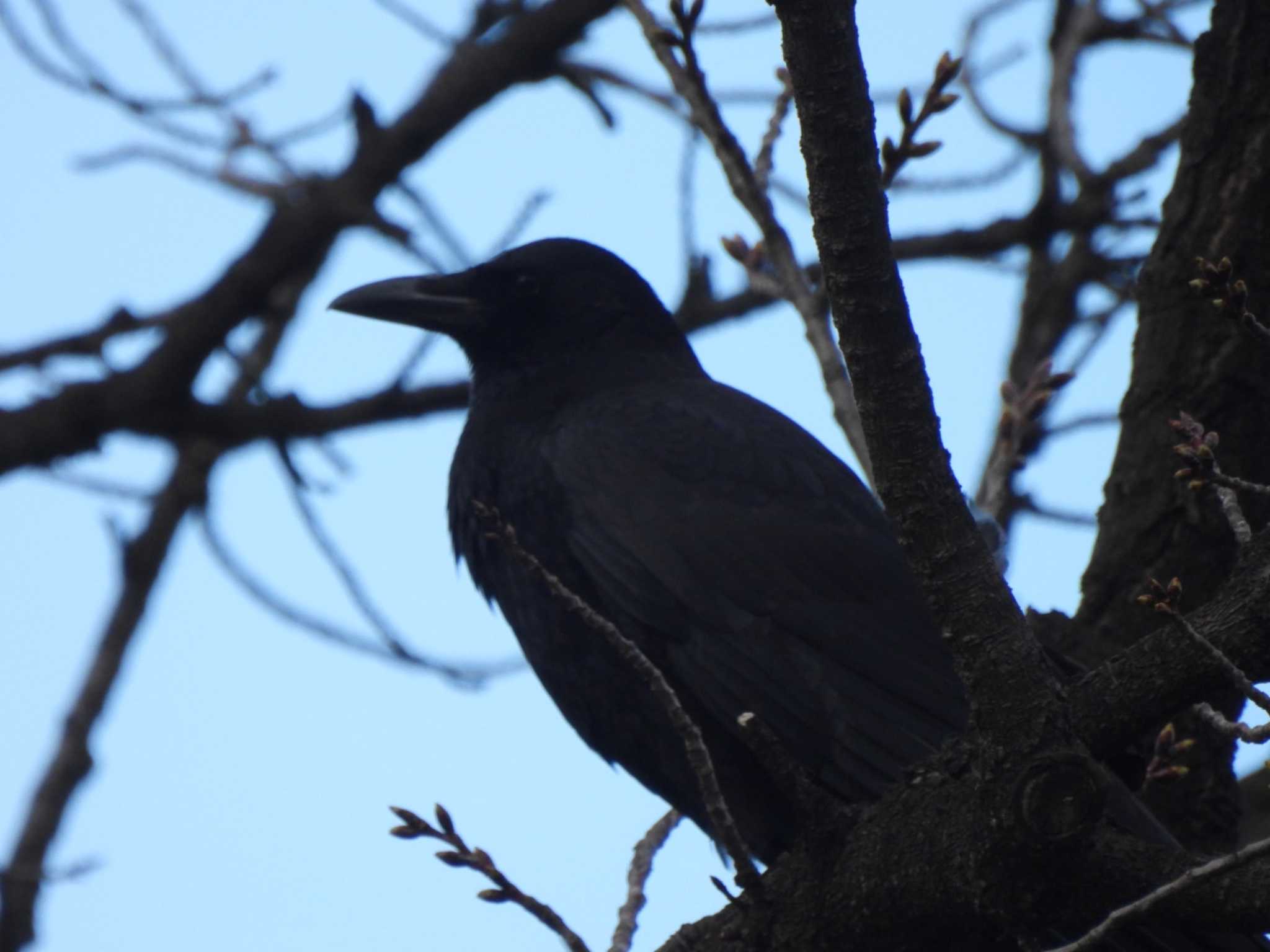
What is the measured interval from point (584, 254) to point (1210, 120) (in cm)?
194

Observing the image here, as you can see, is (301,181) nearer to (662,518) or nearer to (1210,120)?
(662,518)

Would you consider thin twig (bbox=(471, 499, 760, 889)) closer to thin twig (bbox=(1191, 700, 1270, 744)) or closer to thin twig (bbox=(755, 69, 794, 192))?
thin twig (bbox=(1191, 700, 1270, 744))

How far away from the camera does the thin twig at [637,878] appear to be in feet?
12.3

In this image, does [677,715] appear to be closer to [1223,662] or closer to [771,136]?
[1223,662]

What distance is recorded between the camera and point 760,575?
4387 millimetres

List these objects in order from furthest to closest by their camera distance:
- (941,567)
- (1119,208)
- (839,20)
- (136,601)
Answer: (1119,208)
(136,601)
(941,567)
(839,20)

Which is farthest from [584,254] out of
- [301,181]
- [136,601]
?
[136,601]

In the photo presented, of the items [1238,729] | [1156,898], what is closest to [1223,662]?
[1238,729]

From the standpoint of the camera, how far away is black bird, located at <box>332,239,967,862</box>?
4086 millimetres

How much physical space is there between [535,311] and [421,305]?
0.35 m

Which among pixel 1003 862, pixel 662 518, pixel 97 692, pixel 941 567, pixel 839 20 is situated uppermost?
pixel 97 692

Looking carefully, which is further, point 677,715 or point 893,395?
point 677,715

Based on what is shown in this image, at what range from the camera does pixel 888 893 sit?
9.93 feet

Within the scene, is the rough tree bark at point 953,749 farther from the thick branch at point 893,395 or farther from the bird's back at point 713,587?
the bird's back at point 713,587
